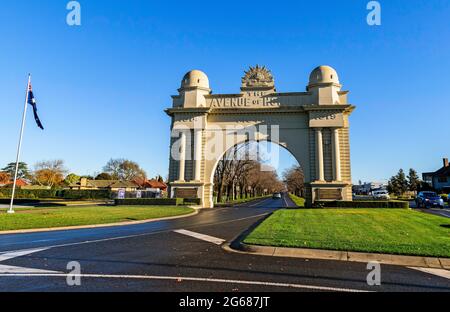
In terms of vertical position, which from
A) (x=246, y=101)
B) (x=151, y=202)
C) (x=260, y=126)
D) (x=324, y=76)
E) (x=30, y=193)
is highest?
(x=324, y=76)

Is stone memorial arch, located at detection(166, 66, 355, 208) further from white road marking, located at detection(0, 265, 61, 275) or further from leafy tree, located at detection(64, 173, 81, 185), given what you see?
leafy tree, located at detection(64, 173, 81, 185)

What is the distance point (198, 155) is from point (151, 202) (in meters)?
6.92

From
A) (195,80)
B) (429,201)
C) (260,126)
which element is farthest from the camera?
(195,80)

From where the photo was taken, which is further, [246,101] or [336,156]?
[246,101]

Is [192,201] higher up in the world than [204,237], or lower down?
higher up

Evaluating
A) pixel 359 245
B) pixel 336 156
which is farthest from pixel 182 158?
pixel 359 245

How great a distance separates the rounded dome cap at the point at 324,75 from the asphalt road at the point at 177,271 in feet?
88.4

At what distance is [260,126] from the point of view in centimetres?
3353

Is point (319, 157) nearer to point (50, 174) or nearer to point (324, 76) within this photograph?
point (324, 76)

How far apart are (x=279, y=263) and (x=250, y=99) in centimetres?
2816

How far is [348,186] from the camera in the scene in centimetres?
3048

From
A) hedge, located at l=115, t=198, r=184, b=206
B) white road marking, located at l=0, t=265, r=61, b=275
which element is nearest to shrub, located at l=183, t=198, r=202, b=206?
hedge, located at l=115, t=198, r=184, b=206

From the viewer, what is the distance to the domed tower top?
106 ft
